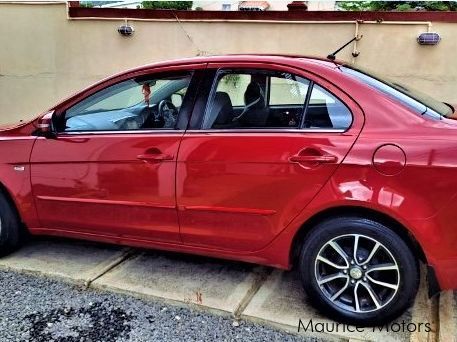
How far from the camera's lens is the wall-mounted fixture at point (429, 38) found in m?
6.03

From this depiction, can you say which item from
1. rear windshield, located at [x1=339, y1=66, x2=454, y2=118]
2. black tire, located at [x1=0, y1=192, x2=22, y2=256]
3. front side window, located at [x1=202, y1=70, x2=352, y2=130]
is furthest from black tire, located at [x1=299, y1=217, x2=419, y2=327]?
black tire, located at [x1=0, y1=192, x2=22, y2=256]

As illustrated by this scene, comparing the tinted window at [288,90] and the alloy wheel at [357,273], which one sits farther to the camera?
the tinted window at [288,90]

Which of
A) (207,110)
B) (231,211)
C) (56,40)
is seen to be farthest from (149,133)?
(56,40)

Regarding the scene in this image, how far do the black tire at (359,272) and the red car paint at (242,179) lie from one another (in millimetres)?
97

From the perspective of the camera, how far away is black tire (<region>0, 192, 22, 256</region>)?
385 centimetres

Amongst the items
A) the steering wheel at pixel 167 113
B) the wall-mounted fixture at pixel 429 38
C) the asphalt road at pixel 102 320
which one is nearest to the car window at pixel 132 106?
the steering wheel at pixel 167 113

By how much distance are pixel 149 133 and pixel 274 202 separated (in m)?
0.97

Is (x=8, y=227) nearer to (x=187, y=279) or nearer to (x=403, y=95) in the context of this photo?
(x=187, y=279)

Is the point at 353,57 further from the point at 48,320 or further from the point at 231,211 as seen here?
the point at 48,320

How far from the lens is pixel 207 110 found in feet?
10.7

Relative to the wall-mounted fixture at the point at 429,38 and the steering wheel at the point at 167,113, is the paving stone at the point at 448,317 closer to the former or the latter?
the steering wheel at the point at 167,113

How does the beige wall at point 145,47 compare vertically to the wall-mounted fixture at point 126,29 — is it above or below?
below

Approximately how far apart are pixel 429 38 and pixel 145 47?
12.4ft

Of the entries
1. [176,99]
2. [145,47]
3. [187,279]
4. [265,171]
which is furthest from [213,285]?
[145,47]
